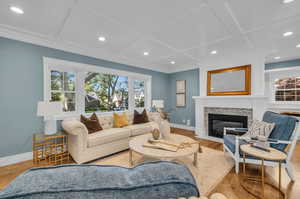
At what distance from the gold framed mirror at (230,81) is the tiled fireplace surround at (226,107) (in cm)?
20

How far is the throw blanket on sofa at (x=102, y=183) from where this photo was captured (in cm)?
38

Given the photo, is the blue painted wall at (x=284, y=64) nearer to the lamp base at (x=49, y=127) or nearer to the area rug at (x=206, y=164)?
the area rug at (x=206, y=164)

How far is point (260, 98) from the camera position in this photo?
3135mm

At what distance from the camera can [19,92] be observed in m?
2.43

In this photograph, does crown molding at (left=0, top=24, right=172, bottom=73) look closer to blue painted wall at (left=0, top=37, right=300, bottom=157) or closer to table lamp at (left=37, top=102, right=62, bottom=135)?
blue painted wall at (left=0, top=37, right=300, bottom=157)

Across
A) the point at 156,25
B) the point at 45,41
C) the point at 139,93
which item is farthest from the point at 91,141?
the point at 139,93

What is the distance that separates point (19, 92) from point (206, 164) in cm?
379

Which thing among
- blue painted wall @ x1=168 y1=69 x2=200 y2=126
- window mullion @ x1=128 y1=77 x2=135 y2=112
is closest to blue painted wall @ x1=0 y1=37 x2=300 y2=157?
window mullion @ x1=128 y1=77 x2=135 y2=112

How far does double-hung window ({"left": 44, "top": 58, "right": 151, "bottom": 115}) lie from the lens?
9.78 ft

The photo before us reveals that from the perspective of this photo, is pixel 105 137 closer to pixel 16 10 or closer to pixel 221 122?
pixel 16 10

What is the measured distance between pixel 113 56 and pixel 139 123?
6.83 ft

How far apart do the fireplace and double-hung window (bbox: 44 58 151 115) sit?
7.32 ft

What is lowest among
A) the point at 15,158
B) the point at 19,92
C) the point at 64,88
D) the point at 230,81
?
the point at 15,158

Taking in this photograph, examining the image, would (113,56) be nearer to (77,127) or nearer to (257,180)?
(77,127)
